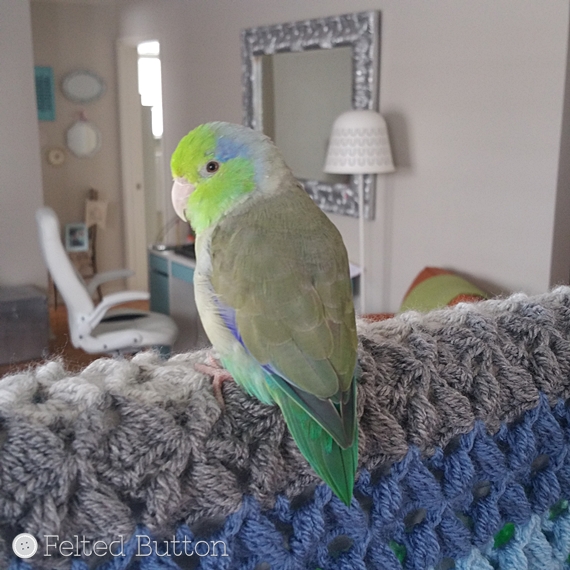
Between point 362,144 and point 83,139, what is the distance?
3069 mm

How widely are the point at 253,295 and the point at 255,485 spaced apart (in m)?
0.19

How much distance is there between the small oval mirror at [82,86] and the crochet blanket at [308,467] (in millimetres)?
4894

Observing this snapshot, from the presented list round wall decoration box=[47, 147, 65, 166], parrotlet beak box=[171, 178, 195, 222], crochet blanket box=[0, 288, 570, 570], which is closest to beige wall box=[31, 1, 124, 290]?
Answer: round wall decoration box=[47, 147, 65, 166]

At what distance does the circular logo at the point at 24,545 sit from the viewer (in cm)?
44

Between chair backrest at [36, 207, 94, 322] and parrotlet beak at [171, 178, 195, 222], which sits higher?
parrotlet beak at [171, 178, 195, 222]

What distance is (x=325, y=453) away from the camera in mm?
530

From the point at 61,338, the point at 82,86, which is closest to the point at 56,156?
the point at 82,86

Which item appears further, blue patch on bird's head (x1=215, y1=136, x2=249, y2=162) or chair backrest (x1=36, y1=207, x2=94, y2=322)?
chair backrest (x1=36, y1=207, x2=94, y2=322)

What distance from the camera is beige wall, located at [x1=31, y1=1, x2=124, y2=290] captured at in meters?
4.93

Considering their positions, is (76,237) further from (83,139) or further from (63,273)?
(63,273)

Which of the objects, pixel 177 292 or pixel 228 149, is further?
pixel 177 292

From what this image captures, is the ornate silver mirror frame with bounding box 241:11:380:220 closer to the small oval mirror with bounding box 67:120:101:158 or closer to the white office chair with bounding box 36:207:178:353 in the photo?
the white office chair with bounding box 36:207:178:353

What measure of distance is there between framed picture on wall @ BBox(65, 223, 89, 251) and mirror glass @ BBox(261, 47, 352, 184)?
214 centimetres

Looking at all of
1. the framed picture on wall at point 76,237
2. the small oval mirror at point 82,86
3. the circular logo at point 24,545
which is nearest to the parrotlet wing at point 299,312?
the circular logo at point 24,545
